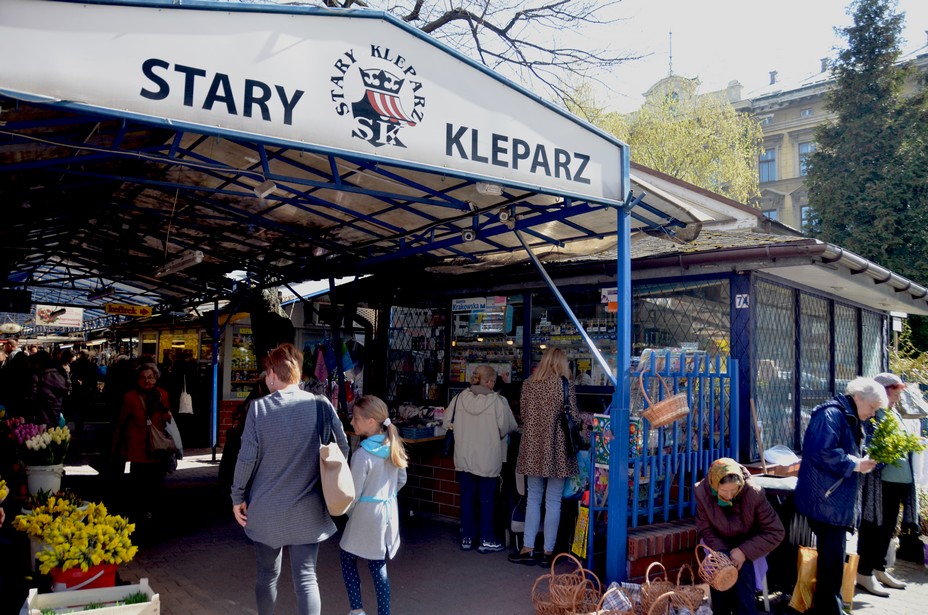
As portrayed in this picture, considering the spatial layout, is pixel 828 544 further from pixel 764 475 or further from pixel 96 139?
pixel 96 139

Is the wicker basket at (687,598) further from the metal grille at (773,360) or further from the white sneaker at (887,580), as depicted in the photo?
the white sneaker at (887,580)

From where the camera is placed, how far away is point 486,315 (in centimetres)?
820

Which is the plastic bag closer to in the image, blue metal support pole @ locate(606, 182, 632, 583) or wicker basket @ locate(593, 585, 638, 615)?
blue metal support pole @ locate(606, 182, 632, 583)

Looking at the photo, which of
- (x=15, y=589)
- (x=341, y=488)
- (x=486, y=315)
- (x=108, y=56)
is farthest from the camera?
(x=486, y=315)

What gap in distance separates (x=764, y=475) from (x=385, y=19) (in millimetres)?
4774

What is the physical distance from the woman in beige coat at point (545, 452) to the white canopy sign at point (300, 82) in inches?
A: 76.1

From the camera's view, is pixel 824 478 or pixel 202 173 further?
pixel 202 173

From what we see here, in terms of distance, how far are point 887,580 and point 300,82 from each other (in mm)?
6418

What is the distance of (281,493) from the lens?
12.8 feet

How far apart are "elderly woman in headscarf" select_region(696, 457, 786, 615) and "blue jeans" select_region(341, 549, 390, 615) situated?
7.24ft

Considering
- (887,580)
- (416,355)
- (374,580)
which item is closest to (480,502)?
(374,580)

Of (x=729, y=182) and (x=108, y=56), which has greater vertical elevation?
(x=729, y=182)

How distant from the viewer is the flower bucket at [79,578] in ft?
13.2

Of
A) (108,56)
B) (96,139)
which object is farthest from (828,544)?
(96,139)
